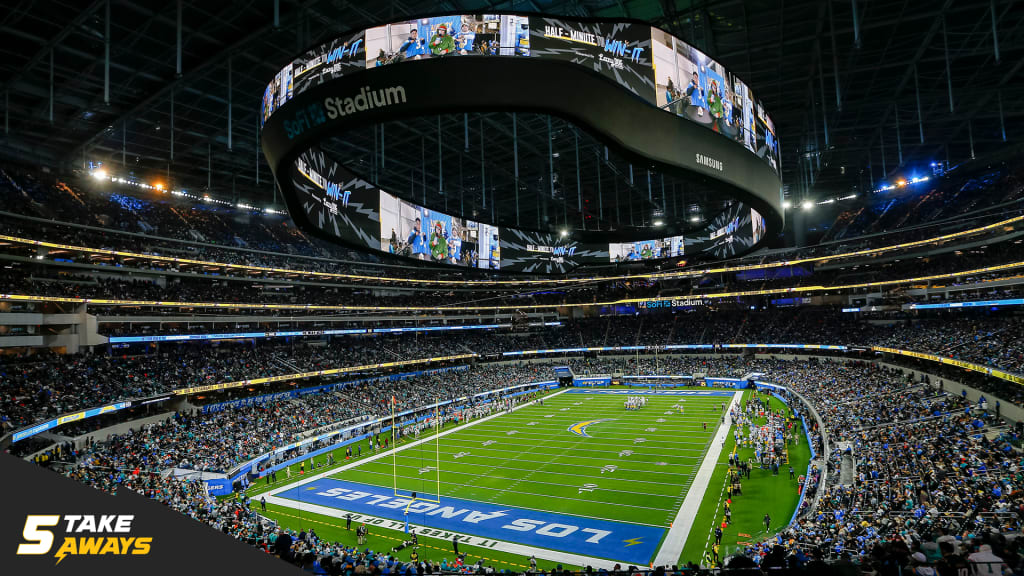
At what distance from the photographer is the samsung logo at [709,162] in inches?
219

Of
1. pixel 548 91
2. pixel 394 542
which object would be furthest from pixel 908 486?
pixel 548 91

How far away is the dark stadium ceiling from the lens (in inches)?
711

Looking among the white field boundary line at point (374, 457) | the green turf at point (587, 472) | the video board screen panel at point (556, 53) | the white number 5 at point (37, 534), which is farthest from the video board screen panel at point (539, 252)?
the white field boundary line at point (374, 457)

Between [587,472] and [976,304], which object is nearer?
[587,472]

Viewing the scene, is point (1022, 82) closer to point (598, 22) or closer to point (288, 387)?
point (598, 22)

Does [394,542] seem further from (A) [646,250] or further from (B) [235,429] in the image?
(B) [235,429]

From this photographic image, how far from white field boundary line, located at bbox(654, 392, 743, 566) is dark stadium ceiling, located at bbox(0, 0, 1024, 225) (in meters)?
15.4

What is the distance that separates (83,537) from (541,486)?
22.1 meters

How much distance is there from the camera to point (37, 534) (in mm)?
5508

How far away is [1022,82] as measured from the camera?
26.8m

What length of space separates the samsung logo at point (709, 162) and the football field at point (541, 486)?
49.4 ft

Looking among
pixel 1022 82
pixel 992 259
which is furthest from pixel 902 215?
pixel 1022 82

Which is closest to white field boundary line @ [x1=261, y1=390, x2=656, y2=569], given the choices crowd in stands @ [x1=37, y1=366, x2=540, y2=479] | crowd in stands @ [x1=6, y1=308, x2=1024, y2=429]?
crowd in stands @ [x1=37, y1=366, x2=540, y2=479]

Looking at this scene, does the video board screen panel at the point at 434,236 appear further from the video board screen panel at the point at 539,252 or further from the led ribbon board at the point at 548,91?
the led ribbon board at the point at 548,91
